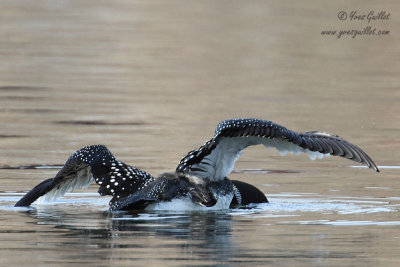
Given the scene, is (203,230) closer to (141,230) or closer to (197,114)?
(141,230)

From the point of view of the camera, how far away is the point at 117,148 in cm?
1389

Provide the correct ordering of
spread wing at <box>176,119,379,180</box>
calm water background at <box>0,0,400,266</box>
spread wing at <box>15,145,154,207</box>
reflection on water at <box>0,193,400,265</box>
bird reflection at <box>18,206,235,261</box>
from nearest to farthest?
reflection on water at <box>0,193,400,265</box>, bird reflection at <box>18,206,235,261</box>, calm water background at <box>0,0,400,266</box>, spread wing at <box>176,119,379,180</box>, spread wing at <box>15,145,154,207</box>

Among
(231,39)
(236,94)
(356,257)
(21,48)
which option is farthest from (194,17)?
(356,257)

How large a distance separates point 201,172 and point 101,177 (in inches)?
35.0

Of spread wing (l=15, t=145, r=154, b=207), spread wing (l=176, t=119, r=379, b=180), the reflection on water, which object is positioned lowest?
the reflection on water

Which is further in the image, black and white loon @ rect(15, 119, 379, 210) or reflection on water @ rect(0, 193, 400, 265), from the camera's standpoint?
black and white loon @ rect(15, 119, 379, 210)

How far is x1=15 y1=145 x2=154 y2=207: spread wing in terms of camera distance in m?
10.6

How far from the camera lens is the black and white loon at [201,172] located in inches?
400

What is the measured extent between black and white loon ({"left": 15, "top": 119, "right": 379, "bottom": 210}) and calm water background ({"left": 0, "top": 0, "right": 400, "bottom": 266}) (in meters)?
0.17

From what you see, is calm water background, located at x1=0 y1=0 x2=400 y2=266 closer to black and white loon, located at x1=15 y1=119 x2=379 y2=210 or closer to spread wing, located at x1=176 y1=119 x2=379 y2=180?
black and white loon, located at x1=15 y1=119 x2=379 y2=210

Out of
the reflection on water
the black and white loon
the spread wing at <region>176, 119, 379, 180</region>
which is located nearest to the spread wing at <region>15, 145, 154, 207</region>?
the black and white loon

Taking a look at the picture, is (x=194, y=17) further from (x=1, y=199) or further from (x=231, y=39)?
(x=1, y=199)

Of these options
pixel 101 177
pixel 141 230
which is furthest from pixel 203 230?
pixel 101 177

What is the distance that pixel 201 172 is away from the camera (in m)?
10.7
